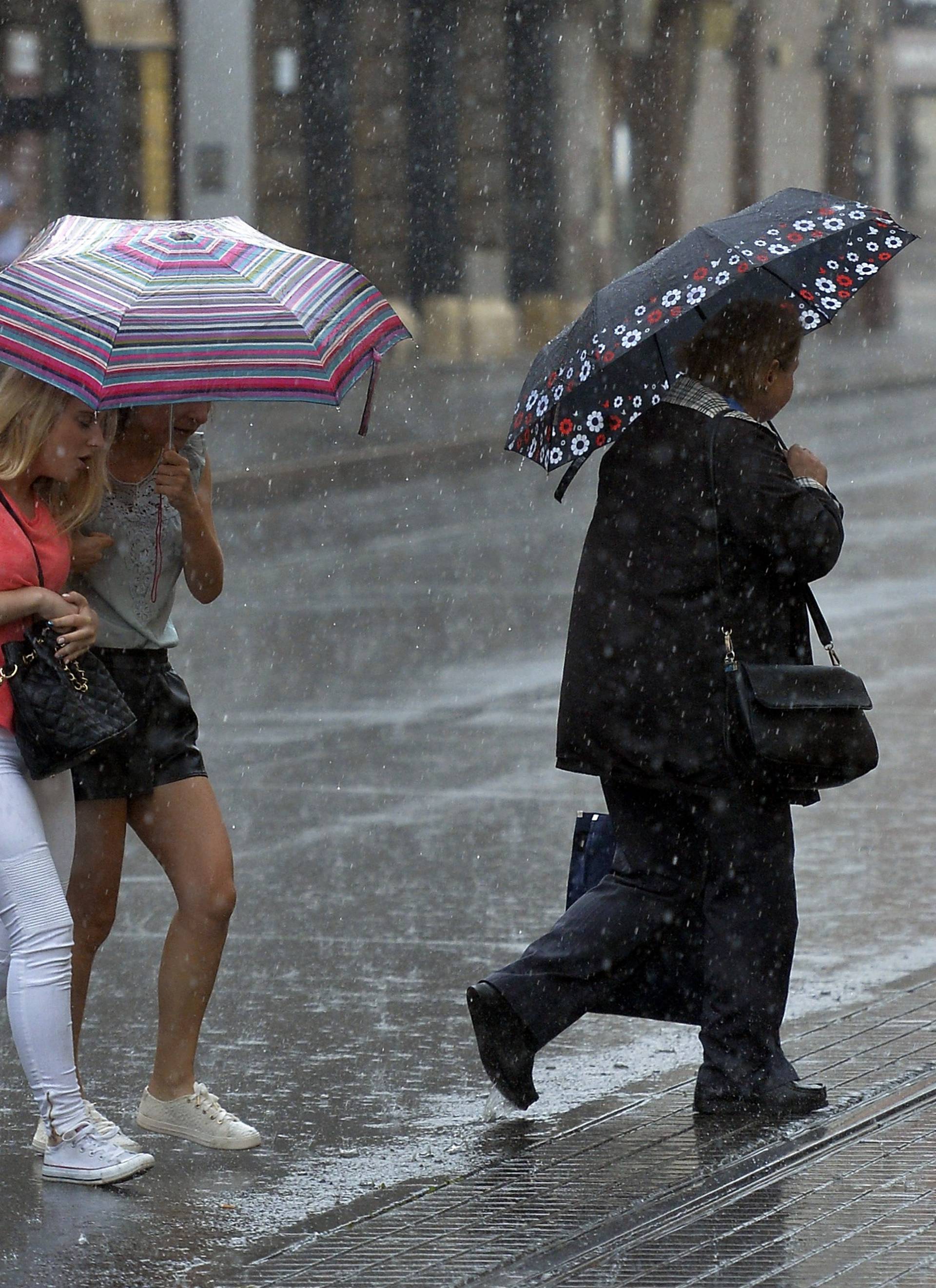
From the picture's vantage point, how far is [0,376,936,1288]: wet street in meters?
4.71

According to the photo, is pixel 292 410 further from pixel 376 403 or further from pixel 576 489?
pixel 576 489

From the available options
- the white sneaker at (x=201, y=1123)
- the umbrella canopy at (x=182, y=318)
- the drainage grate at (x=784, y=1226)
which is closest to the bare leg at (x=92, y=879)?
the white sneaker at (x=201, y=1123)

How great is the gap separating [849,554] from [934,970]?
863 centimetres

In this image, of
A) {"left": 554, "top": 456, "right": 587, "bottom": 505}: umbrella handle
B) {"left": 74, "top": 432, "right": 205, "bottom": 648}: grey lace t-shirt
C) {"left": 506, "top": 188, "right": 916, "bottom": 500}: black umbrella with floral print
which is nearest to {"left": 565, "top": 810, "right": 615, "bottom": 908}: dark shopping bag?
{"left": 554, "top": 456, "right": 587, "bottom": 505}: umbrella handle

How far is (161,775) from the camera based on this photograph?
4.91 m

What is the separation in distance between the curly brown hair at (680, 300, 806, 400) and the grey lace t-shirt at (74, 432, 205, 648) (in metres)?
1.10

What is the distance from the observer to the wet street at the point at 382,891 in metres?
4.71

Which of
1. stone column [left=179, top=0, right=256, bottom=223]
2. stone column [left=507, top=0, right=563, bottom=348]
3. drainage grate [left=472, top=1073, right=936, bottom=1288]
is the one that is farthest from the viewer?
stone column [left=507, top=0, right=563, bottom=348]

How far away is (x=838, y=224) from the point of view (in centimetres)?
504

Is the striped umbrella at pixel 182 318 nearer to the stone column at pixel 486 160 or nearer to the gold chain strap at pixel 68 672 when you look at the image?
the gold chain strap at pixel 68 672

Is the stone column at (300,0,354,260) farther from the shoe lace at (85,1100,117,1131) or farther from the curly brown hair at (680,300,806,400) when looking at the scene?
the shoe lace at (85,1100,117,1131)

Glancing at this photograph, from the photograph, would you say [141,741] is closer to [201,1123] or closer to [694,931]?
[201,1123]

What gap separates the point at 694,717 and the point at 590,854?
533mm

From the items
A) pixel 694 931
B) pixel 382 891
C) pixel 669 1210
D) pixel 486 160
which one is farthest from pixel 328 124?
pixel 669 1210
